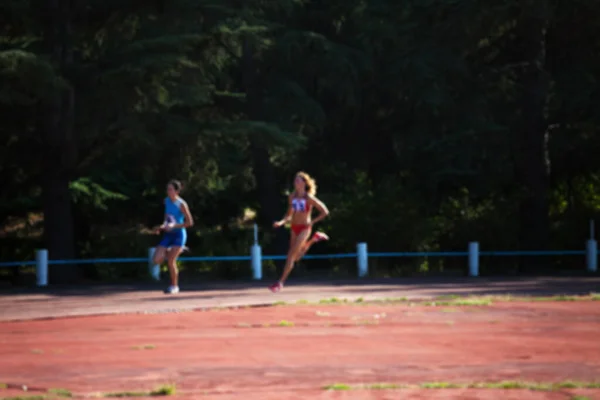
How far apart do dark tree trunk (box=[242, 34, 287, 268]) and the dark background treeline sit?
7 centimetres

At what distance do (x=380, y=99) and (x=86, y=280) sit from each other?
538 inches

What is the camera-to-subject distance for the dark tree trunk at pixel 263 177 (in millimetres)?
42156

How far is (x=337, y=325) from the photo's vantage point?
17.0 meters

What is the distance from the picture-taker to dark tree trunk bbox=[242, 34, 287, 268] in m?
42.2

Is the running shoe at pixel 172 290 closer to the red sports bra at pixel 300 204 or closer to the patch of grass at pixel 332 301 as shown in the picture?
the red sports bra at pixel 300 204

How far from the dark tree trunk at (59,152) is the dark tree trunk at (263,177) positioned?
9264 mm

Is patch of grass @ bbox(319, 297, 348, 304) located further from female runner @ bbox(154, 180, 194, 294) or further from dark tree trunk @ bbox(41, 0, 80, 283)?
dark tree trunk @ bbox(41, 0, 80, 283)

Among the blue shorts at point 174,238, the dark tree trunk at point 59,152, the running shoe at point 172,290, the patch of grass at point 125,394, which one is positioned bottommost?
the patch of grass at point 125,394

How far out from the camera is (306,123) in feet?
143

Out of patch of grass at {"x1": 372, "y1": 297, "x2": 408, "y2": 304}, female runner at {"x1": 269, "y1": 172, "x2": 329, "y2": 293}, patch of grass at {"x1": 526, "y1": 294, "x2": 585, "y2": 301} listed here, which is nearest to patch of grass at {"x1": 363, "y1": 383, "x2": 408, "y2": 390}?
patch of grass at {"x1": 372, "y1": 297, "x2": 408, "y2": 304}

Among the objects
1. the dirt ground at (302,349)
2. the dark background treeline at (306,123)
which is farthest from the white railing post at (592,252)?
the dirt ground at (302,349)

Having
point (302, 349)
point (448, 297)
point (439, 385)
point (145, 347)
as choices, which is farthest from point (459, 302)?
point (439, 385)

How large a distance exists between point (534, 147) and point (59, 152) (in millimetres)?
13532

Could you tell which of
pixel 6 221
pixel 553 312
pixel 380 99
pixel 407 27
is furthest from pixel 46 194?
pixel 553 312
